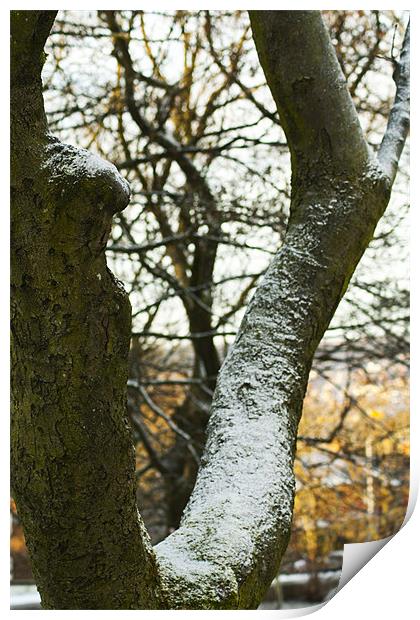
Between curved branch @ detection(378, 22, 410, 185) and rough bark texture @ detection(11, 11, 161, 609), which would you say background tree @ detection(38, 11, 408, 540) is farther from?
rough bark texture @ detection(11, 11, 161, 609)

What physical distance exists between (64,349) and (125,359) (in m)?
0.04

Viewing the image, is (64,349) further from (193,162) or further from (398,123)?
(193,162)

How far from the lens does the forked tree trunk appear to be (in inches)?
15.3

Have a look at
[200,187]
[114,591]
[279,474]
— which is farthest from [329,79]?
[200,187]

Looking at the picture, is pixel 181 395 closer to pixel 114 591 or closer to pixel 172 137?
pixel 172 137

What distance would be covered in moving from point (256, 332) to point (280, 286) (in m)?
0.05

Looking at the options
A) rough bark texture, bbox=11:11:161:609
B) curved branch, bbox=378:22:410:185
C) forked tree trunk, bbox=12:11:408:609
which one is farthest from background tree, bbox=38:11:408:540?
rough bark texture, bbox=11:11:161:609

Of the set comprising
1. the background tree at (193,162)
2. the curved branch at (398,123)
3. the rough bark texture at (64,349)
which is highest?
the background tree at (193,162)

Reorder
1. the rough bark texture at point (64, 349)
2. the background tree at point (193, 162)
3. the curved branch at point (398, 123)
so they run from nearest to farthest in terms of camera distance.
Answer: the rough bark texture at point (64, 349), the curved branch at point (398, 123), the background tree at point (193, 162)

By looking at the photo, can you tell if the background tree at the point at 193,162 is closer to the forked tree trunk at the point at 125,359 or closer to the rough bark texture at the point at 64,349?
the forked tree trunk at the point at 125,359

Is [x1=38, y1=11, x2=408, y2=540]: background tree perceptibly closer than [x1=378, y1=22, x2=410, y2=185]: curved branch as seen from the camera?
No

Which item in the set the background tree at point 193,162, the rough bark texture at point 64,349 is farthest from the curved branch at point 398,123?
the background tree at point 193,162

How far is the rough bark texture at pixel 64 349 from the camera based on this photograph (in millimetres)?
382

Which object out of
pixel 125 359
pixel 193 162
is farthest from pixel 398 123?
pixel 193 162
